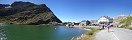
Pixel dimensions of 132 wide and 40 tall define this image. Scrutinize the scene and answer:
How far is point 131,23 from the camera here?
287 feet

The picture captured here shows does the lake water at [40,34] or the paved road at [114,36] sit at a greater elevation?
the paved road at [114,36]

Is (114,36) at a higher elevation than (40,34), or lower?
higher

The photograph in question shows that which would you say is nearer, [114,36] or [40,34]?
[114,36]

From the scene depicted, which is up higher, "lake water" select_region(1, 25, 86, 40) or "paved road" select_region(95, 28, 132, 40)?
"paved road" select_region(95, 28, 132, 40)

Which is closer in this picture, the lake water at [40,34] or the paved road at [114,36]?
the paved road at [114,36]

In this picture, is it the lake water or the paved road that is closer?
the paved road
